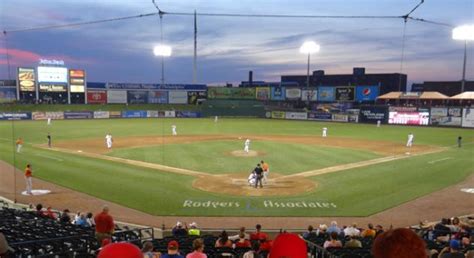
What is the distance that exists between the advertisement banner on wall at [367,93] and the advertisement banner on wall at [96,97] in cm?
4874

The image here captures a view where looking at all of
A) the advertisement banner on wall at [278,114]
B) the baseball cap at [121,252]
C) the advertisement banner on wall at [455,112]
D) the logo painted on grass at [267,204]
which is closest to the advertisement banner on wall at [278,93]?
the advertisement banner on wall at [278,114]

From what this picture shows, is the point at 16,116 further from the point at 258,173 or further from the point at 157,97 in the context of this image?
the point at 258,173

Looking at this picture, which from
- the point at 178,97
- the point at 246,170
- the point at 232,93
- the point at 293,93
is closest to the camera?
the point at 246,170

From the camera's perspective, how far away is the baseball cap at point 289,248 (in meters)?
2.58

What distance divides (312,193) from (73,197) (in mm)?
11674

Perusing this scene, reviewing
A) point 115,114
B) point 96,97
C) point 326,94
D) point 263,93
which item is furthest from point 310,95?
point 96,97

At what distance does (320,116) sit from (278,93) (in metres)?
14.4

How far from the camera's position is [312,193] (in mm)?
20562

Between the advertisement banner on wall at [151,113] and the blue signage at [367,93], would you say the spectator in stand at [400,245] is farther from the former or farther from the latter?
the advertisement banner on wall at [151,113]

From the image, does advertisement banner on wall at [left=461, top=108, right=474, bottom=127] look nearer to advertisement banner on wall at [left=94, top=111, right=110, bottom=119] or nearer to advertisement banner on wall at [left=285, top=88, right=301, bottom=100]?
advertisement banner on wall at [left=285, top=88, right=301, bottom=100]

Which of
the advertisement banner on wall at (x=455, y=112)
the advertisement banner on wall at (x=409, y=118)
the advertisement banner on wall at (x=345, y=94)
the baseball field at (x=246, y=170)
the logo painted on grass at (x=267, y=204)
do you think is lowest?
the logo painted on grass at (x=267, y=204)

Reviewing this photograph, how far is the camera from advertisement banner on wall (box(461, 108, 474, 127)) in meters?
54.9

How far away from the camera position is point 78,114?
236 feet

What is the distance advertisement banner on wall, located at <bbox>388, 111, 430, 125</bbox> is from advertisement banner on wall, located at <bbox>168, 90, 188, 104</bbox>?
4248 centimetres
